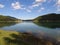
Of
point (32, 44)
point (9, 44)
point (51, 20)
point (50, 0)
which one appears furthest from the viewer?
point (51, 20)

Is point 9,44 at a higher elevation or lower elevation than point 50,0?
lower

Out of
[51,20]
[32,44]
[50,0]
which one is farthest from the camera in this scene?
[51,20]

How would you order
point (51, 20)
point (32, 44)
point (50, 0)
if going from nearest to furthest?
point (32, 44)
point (50, 0)
point (51, 20)

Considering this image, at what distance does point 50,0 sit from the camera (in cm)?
4422

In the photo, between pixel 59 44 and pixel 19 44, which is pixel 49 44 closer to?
pixel 59 44

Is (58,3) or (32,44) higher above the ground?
(58,3)

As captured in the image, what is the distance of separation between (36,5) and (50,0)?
4999 mm

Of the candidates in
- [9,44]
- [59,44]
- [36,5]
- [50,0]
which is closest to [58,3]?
[50,0]

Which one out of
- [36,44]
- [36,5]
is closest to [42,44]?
[36,44]

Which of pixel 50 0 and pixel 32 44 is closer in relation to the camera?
pixel 32 44

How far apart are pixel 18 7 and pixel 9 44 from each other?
→ 28.7 m

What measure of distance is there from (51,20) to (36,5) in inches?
1312

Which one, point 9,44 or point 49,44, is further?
point 49,44

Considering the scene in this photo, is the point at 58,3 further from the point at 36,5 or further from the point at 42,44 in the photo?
the point at 42,44
